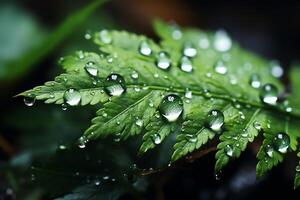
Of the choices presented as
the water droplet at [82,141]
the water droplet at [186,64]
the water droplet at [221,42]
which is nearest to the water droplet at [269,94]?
the water droplet at [186,64]

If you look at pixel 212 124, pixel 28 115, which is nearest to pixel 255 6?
pixel 28 115

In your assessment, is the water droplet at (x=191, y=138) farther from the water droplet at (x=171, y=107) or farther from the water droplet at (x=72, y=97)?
the water droplet at (x=72, y=97)

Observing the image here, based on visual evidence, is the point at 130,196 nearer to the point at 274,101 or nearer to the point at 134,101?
the point at 134,101

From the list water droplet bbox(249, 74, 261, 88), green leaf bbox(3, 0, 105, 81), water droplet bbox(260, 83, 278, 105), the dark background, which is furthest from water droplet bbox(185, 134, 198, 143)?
the dark background

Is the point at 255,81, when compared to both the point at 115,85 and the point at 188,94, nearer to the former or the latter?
the point at 188,94

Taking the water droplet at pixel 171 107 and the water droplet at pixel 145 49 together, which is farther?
the water droplet at pixel 145 49

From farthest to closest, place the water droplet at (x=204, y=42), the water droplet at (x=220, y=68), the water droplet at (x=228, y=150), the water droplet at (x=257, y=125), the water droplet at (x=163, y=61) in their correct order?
the water droplet at (x=204, y=42), the water droplet at (x=220, y=68), the water droplet at (x=163, y=61), the water droplet at (x=257, y=125), the water droplet at (x=228, y=150)


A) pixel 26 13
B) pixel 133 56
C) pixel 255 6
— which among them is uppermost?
pixel 133 56

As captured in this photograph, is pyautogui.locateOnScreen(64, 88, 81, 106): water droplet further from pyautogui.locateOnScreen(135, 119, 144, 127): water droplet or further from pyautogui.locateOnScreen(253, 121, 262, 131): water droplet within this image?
pyautogui.locateOnScreen(253, 121, 262, 131): water droplet
